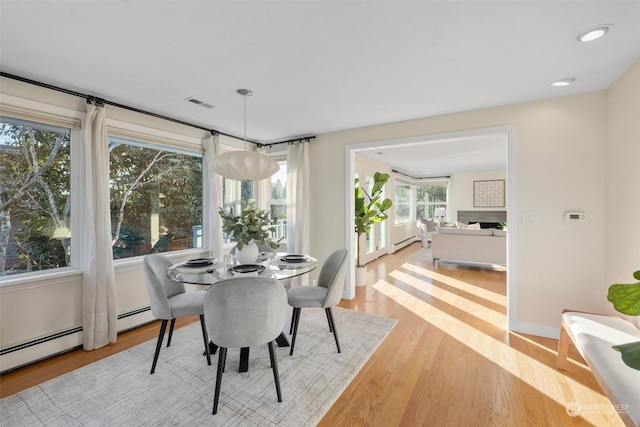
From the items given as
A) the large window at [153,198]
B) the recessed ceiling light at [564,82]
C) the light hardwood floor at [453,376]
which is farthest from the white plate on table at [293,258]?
the recessed ceiling light at [564,82]

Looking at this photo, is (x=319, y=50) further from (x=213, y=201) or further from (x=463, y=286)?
(x=463, y=286)

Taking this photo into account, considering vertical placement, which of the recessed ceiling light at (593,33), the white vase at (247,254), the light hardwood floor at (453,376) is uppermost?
the recessed ceiling light at (593,33)

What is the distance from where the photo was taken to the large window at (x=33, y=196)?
7.93ft

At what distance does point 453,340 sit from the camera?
282cm

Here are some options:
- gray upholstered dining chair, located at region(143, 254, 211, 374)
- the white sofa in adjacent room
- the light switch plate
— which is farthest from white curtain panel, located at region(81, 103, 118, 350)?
the white sofa in adjacent room

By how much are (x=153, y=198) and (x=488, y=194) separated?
29.9 feet

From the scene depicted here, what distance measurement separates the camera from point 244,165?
2.62m

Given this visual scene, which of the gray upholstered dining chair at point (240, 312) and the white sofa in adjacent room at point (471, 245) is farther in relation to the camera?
the white sofa in adjacent room at point (471, 245)

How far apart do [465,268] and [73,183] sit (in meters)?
6.48

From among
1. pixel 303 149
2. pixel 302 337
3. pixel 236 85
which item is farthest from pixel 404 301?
pixel 236 85

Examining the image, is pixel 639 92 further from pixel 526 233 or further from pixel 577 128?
pixel 526 233

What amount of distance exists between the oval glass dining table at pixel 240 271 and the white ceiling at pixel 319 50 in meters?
1.64

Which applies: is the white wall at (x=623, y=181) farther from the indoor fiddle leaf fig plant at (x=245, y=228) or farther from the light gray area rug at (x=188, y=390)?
the indoor fiddle leaf fig plant at (x=245, y=228)

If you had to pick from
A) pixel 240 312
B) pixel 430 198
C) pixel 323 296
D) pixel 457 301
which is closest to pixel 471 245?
pixel 457 301
